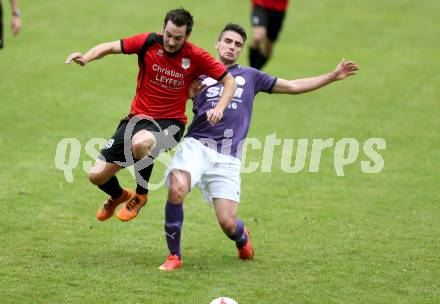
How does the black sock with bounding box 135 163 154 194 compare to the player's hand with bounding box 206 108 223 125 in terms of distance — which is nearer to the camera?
the player's hand with bounding box 206 108 223 125

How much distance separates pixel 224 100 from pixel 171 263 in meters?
1.69

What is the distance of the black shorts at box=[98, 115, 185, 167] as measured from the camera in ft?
28.6

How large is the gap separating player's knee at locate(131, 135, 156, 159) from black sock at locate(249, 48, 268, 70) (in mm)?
9985

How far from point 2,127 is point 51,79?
13.1 ft

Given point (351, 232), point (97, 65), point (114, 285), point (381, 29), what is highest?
point (381, 29)

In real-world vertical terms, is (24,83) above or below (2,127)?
above

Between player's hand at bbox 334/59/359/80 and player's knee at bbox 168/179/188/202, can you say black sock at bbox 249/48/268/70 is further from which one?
player's knee at bbox 168/179/188/202

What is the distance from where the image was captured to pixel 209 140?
28.8 feet

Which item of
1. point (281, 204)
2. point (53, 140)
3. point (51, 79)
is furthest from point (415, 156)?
point (51, 79)

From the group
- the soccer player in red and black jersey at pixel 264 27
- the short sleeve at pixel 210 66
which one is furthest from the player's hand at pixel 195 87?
the soccer player in red and black jersey at pixel 264 27

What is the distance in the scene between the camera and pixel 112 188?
926 centimetres

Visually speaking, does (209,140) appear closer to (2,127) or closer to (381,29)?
(2,127)

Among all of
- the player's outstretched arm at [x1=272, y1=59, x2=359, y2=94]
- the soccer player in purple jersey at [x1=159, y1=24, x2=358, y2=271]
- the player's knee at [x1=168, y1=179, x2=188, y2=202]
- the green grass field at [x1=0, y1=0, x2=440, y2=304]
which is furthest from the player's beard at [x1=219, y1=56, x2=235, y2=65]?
the green grass field at [x1=0, y1=0, x2=440, y2=304]

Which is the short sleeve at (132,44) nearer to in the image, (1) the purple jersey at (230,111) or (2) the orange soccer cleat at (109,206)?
(1) the purple jersey at (230,111)
